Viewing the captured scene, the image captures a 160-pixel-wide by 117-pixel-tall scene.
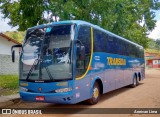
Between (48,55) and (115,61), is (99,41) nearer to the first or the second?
(115,61)

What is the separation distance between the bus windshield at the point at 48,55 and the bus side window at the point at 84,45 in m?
0.45

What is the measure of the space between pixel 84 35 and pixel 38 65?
2251mm

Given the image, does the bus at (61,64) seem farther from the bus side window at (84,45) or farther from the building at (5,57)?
the building at (5,57)

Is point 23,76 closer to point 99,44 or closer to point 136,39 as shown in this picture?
point 99,44

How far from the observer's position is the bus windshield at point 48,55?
8594 millimetres

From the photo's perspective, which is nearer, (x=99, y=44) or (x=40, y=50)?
(x=40, y=50)

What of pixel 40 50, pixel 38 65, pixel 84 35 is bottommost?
pixel 38 65

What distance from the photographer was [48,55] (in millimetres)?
8859

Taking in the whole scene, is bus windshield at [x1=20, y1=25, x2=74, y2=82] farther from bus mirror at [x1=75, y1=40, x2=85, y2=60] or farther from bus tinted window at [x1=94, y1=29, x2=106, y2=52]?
bus tinted window at [x1=94, y1=29, x2=106, y2=52]

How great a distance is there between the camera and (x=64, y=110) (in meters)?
9.46

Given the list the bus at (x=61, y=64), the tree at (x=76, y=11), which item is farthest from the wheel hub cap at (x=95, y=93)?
the tree at (x=76, y=11)

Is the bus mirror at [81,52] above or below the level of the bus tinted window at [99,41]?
below

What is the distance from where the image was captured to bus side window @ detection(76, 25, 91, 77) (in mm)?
8992

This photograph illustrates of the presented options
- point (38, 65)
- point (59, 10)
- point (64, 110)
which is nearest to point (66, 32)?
point (38, 65)
